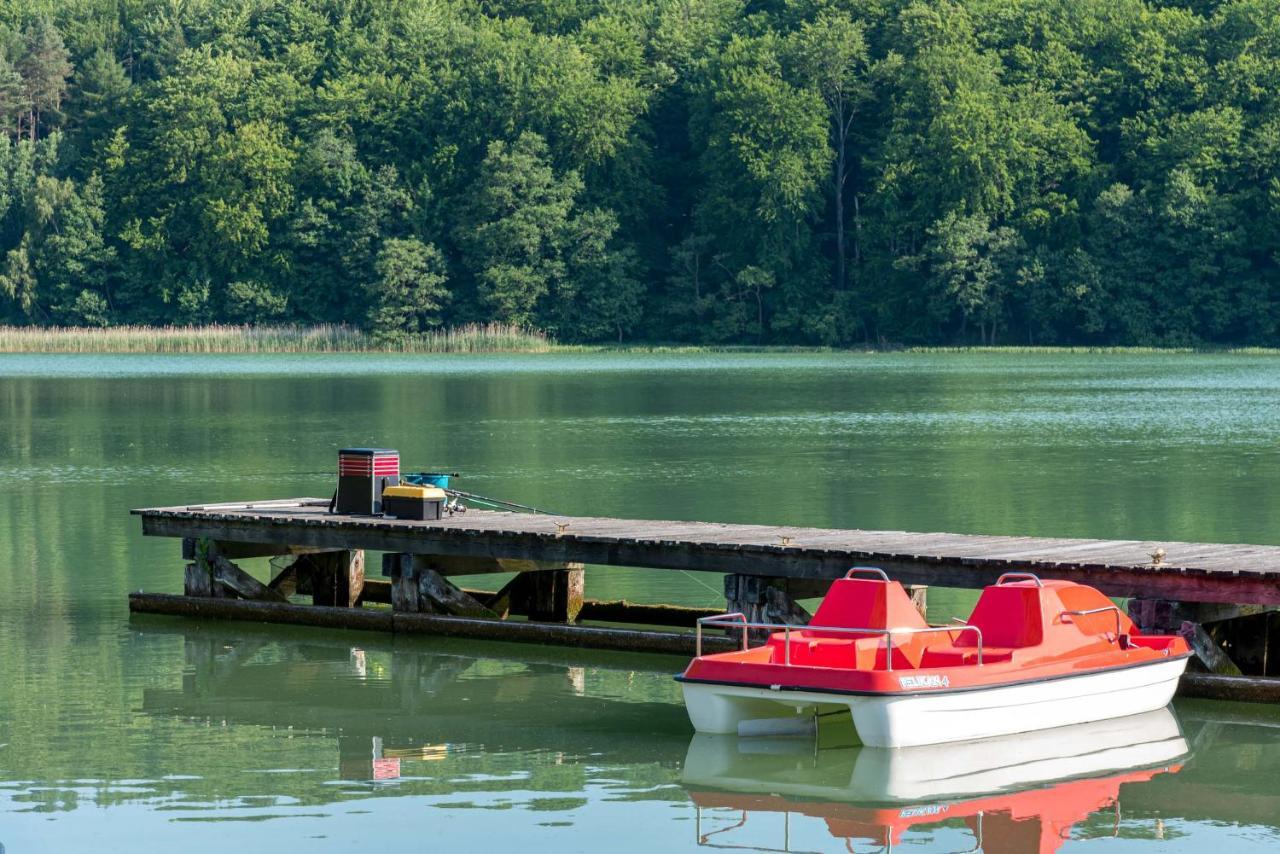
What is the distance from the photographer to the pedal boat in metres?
13.1

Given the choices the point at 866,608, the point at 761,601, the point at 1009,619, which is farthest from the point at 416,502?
the point at 1009,619

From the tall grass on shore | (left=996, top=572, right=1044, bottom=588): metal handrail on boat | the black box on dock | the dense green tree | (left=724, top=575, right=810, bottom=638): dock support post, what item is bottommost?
(left=724, top=575, right=810, bottom=638): dock support post

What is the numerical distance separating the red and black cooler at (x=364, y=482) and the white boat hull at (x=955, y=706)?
6353mm

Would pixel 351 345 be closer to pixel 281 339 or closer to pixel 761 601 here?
pixel 281 339

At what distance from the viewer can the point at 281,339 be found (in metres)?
108

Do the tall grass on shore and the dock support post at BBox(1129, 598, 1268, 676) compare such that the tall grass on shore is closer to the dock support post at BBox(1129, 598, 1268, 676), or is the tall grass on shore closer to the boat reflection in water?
the dock support post at BBox(1129, 598, 1268, 676)

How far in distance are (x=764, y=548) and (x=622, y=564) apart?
1300 millimetres

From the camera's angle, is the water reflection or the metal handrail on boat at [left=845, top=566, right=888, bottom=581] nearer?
the water reflection

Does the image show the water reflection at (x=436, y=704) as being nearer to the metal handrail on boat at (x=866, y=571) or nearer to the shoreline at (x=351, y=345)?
Answer: the metal handrail on boat at (x=866, y=571)

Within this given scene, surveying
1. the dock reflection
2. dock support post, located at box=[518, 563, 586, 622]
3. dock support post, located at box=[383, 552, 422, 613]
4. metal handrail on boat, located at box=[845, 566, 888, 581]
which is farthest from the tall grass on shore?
metal handrail on boat, located at box=[845, 566, 888, 581]

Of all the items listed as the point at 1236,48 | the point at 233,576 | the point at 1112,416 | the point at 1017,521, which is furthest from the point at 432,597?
the point at 1236,48

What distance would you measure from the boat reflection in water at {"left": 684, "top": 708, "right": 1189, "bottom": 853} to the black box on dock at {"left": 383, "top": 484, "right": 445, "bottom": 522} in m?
5.49

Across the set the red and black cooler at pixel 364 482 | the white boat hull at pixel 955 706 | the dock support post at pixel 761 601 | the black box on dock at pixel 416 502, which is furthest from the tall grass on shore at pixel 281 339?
Result: the white boat hull at pixel 955 706

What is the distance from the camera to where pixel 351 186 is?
370 ft
